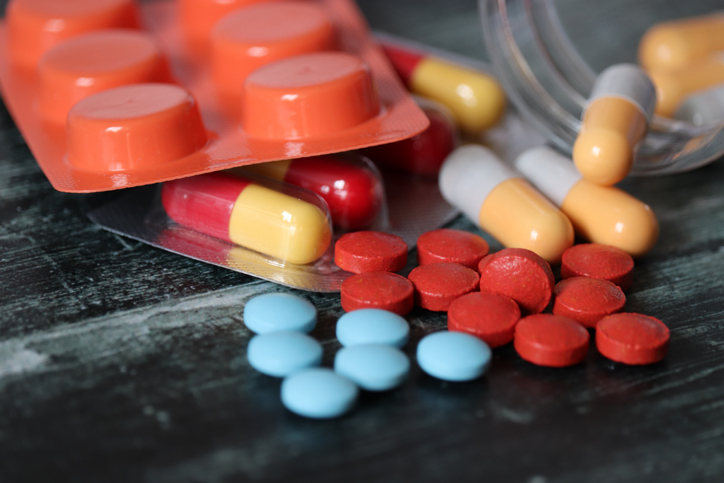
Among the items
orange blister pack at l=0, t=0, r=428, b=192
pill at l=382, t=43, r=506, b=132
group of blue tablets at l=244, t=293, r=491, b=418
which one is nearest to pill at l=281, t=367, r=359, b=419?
group of blue tablets at l=244, t=293, r=491, b=418

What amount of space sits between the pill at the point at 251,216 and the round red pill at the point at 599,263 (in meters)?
0.41

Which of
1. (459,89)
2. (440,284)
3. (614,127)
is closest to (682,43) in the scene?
(459,89)

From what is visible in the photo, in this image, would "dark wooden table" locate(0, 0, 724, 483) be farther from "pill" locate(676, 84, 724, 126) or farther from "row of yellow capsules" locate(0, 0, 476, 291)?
"pill" locate(676, 84, 724, 126)

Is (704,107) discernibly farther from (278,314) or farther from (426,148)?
(278,314)

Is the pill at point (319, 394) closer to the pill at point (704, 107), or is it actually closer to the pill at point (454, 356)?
the pill at point (454, 356)

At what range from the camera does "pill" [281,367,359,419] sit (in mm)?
922

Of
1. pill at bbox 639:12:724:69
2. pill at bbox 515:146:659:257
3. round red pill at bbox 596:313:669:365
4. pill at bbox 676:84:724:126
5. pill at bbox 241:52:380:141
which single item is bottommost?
round red pill at bbox 596:313:669:365

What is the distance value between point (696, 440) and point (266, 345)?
57 cm

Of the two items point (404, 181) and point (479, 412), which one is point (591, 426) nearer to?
point (479, 412)

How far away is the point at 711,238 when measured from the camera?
4.57ft

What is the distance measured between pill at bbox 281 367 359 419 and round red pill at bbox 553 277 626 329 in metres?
0.38

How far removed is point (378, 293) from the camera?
114 centimetres

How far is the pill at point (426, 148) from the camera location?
158cm

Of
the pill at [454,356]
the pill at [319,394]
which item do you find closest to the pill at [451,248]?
the pill at [454,356]
